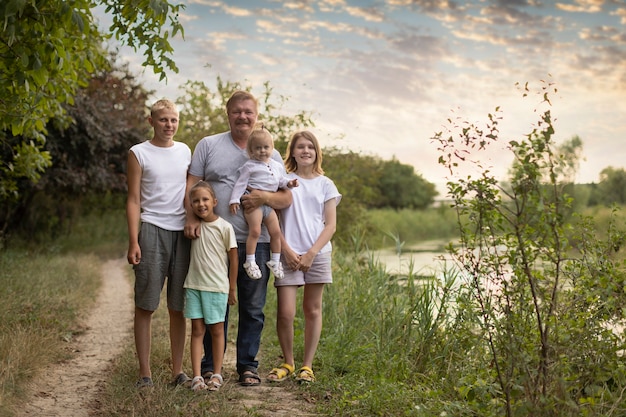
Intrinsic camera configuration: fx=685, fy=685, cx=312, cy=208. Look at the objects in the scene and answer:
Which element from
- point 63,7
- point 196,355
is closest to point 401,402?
point 196,355

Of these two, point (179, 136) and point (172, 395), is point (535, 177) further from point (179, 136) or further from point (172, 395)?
point (179, 136)

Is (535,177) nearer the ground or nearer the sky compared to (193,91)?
nearer the ground

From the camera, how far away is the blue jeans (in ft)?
16.1

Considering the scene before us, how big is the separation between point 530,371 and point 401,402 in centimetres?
108

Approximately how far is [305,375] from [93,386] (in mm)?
1646

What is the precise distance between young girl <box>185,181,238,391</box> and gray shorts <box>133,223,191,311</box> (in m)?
0.08

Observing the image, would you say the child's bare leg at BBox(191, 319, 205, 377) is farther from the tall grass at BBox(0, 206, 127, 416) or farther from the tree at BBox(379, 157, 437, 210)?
the tree at BBox(379, 157, 437, 210)

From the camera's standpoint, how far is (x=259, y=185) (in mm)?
4723

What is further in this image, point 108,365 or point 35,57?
point 108,365

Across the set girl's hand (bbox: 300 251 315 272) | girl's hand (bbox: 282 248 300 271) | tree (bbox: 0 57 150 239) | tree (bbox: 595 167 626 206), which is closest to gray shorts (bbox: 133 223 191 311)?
girl's hand (bbox: 282 248 300 271)

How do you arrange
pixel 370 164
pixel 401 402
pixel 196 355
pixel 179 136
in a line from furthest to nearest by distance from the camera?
pixel 370 164 < pixel 179 136 < pixel 196 355 < pixel 401 402

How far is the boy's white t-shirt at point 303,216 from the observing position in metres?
4.93

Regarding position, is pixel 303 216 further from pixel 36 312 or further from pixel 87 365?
pixel 36 312

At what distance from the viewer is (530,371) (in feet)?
11.4
